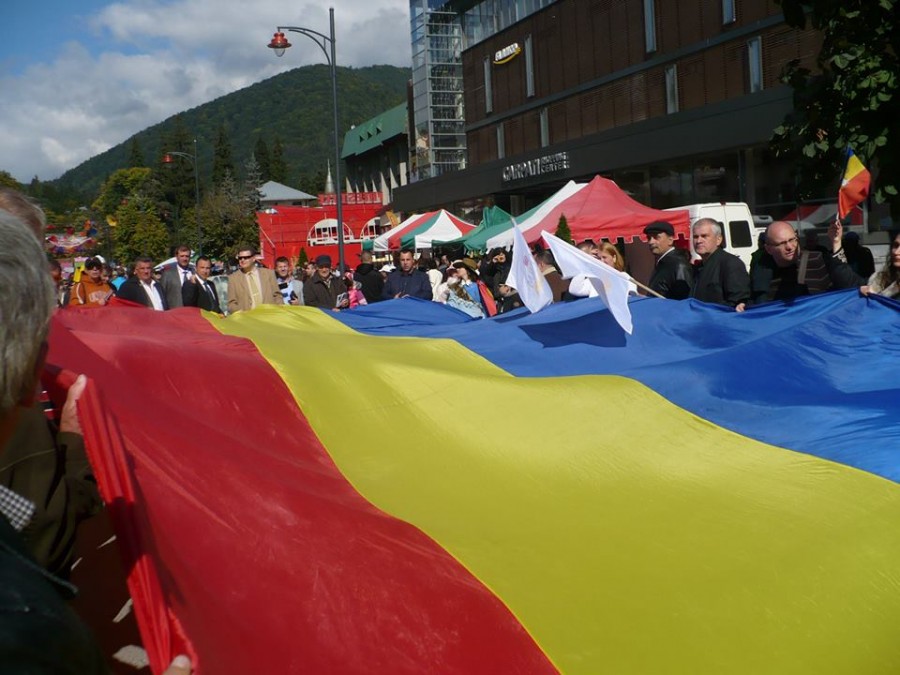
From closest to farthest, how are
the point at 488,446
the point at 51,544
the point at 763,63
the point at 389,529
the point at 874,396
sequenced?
the point at 51,544, the point at 389,529, the point at 488,446, the point at 874,396, the point at 763,63

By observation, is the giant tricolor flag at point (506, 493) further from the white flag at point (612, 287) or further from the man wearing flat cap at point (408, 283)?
the man wearing flat cap at point (408, 283)

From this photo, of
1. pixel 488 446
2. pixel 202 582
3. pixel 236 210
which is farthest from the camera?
pixel 236 210

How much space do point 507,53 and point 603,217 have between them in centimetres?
2866

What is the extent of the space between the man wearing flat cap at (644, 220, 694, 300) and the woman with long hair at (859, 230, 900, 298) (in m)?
1.90

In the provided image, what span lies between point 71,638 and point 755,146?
105 ft

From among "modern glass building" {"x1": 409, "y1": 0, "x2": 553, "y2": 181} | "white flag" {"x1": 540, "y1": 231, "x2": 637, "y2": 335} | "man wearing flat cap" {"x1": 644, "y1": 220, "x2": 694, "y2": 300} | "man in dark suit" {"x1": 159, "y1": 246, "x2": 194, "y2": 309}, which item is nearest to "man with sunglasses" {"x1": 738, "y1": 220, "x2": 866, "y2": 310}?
"man wearing flat cap" {"x1": 644, "y1": 220, "x2": 694, "y2": 300}

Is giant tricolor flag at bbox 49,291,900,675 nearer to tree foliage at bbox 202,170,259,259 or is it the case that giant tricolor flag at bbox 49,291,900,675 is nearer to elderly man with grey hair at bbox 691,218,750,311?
elderly man with grey hair at bbox 691,218,750,311

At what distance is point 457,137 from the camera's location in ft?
199

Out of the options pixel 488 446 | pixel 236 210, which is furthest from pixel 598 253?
pixel 236 210

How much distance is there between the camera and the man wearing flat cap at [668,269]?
890 cm

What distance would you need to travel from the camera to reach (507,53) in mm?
47000

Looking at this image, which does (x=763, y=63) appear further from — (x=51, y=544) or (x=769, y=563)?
(x=51, y=544)

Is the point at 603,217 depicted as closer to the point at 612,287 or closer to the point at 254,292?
the point at 254,292

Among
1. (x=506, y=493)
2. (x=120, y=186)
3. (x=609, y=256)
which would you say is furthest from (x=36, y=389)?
(x=120, y=186)
